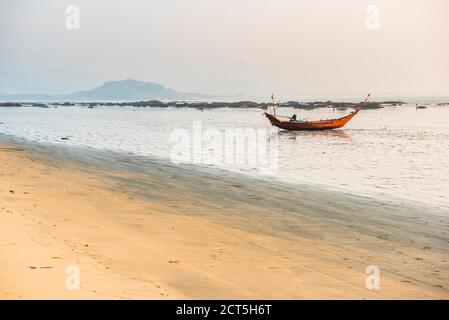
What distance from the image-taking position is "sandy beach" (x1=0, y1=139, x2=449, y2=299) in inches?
225

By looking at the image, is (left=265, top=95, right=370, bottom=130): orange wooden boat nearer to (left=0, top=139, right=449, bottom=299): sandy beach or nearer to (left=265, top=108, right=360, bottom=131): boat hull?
(left=265, top=108, right=360, bottom=131): boat hull

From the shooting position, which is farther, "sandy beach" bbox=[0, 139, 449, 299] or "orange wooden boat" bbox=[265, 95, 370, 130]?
"orange wooden boat" bbox=[265, 95, 370, 130]

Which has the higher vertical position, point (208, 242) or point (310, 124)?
point (310, 124)

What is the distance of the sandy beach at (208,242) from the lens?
5.72 m

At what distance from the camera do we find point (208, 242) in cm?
793

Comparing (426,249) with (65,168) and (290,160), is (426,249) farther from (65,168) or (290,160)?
(290,160)

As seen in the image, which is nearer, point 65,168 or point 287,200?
point 287,200

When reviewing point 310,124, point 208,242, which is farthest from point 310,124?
point 208,242

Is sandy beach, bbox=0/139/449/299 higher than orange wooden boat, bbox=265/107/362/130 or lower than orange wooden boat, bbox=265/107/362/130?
lower

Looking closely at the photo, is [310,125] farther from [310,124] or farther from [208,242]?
[208,242]

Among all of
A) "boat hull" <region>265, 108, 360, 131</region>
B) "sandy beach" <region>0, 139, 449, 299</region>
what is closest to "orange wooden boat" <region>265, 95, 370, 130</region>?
"boat hull" <region>265, 108, 360, 131</region>
